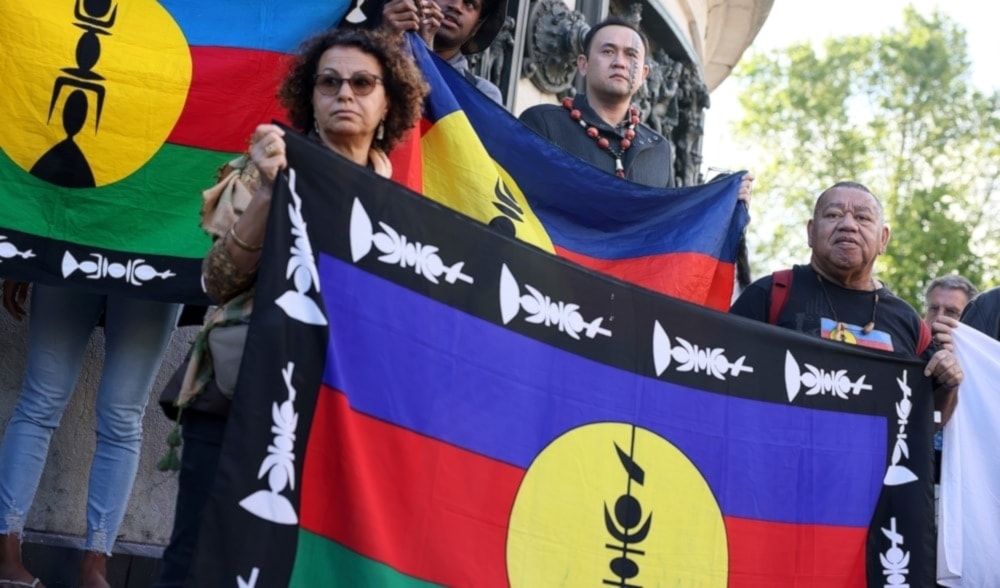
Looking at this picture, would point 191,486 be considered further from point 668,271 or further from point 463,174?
point 668,271

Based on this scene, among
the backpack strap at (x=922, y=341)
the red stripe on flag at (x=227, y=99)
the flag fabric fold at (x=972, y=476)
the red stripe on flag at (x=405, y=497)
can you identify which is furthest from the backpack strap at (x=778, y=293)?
the red stripe on flag at (x=227, y=99)

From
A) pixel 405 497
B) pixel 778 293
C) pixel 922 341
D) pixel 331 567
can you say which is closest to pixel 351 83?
pixel 405 497

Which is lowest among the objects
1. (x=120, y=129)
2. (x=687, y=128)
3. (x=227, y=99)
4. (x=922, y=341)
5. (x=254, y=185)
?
(x=254, y=185)

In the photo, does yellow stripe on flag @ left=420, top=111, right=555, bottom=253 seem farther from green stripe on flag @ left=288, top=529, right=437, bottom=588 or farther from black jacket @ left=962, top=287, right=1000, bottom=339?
black jacket @ left=962, top=287, right=1000, bottom=339

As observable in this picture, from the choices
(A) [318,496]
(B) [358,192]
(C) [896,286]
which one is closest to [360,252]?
(B) [358,192]

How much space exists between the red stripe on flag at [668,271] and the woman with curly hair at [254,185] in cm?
157

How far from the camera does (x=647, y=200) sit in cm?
582

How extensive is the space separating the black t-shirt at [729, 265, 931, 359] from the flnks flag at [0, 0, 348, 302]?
5.86 ft

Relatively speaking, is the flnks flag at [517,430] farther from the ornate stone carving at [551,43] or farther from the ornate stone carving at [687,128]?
the ornate stone carving at [687,128]

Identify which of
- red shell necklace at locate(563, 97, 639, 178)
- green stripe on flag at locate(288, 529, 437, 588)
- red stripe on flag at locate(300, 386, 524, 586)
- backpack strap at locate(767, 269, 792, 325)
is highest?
red shell necklace at locate(563, 97, 639, 178)

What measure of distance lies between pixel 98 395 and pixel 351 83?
5.08 ft

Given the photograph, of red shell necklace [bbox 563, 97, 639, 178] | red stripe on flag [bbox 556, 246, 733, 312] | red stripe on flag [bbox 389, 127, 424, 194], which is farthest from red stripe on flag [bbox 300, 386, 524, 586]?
red shell necklace [bbox 563, 97, 639, 178]

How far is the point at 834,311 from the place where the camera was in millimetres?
5379

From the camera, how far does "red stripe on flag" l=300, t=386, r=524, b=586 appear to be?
365cm
